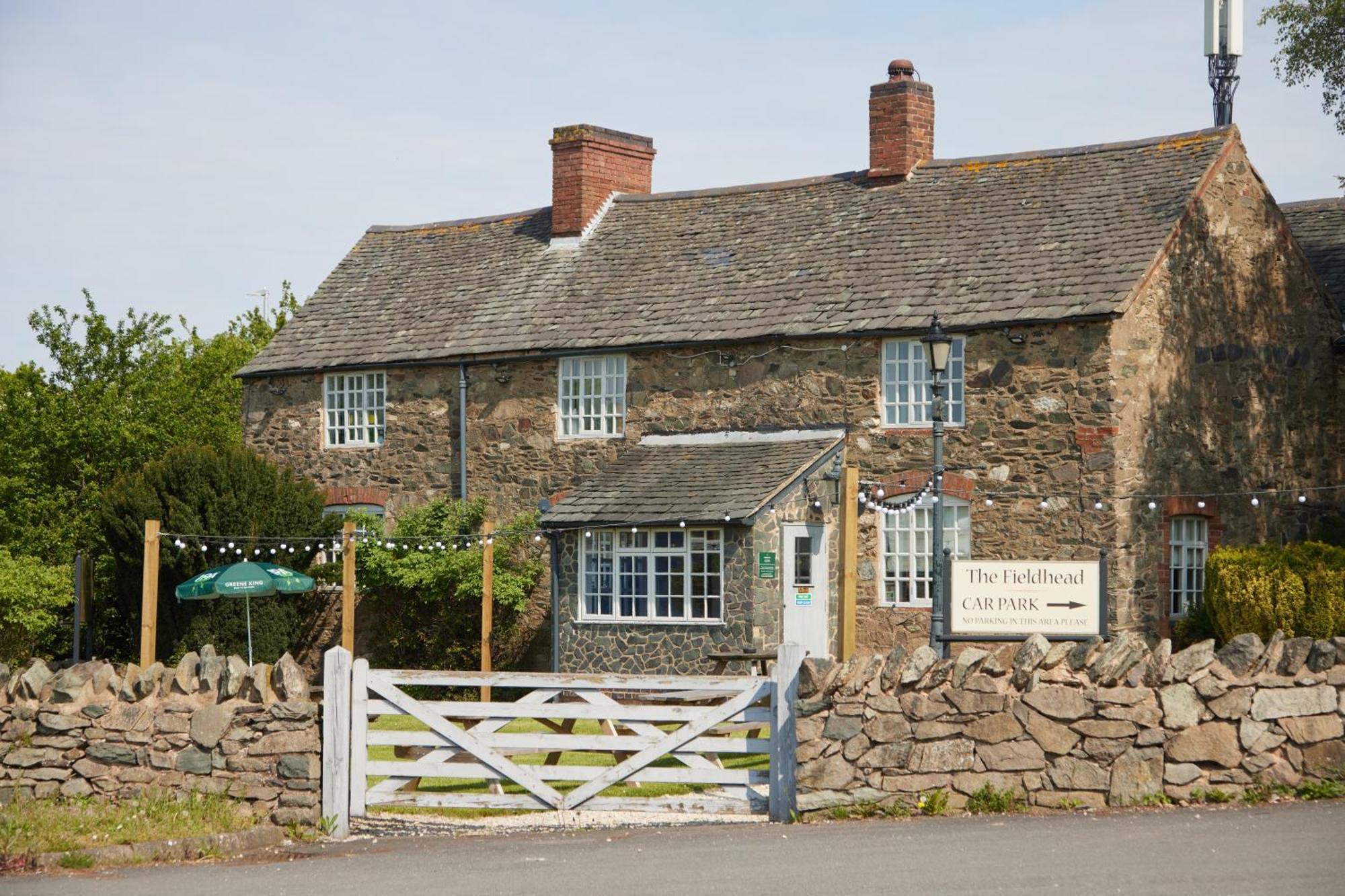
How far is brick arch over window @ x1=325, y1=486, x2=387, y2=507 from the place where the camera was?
26.7m

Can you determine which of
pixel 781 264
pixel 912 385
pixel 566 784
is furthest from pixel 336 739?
pixel 781 264

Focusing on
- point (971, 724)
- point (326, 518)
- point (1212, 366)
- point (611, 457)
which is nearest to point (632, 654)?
point (611, 457)

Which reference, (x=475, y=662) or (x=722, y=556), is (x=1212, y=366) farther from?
(x=475, y=662)

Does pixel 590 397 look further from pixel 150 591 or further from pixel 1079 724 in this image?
pixel 1079 724

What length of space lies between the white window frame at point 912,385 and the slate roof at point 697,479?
75 cm

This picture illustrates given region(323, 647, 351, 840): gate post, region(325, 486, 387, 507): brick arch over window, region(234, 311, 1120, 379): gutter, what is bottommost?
region(323, 647, 351, 840): gate post

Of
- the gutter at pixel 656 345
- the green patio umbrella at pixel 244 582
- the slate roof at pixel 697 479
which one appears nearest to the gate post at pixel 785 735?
the slate roof at pixel 697 479

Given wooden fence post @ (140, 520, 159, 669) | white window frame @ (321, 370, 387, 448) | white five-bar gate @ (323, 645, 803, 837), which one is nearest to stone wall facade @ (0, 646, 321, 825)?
white five-bar gate @ (323, 645, 803, 837)

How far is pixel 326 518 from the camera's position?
25.5m

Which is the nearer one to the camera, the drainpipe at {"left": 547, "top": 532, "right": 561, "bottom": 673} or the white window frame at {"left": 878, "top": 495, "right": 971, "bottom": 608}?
the white window frame at {"left": 878, "top": 495, "right": 971, "bottom": 608}

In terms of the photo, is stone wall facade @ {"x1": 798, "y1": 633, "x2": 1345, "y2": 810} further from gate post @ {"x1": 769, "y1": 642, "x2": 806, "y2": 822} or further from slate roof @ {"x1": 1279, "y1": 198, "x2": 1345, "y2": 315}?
slate roof @ {"x1": 1279, "y1": 198, "x2": 1345, "y2": 315}

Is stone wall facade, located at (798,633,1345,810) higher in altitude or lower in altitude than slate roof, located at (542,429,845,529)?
lower

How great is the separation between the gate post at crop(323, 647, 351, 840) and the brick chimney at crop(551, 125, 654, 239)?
16.4m

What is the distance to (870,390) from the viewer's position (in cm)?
2220
